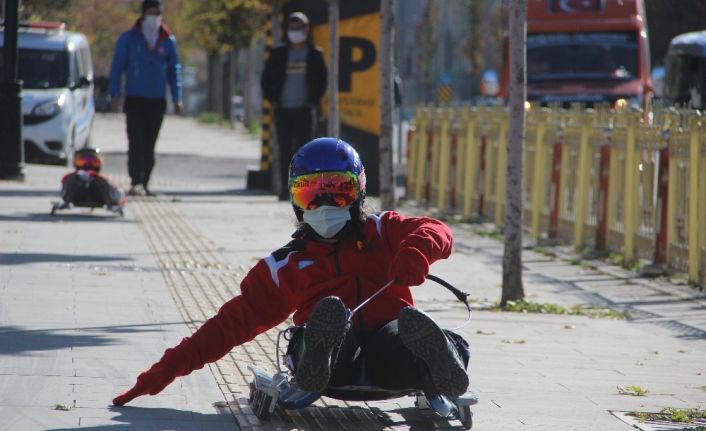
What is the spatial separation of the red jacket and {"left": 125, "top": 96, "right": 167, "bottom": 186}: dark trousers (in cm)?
1051

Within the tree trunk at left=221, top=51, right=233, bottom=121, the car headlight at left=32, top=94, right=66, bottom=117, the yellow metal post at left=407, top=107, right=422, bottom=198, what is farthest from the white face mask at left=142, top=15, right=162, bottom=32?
the tree trunk at left=221, top=51, right=233, bottom=121

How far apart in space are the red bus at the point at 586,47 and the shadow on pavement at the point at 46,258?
14739 millimetres

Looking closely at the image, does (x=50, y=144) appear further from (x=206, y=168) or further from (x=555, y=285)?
(x=555, y=285)

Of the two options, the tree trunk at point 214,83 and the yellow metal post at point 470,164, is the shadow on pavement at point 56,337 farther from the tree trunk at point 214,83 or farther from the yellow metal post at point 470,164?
the tree trunk at point 214,83

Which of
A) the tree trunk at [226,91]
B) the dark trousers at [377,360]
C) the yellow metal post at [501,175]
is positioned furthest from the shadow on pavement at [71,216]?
the tree trunk at [226,91]

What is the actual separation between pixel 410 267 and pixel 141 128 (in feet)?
37.1

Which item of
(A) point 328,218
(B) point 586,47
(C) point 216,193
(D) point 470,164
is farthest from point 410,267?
(B) point 586,47

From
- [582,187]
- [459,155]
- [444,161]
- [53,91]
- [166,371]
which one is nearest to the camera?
[166,371]

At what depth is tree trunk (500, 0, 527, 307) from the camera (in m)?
10.2

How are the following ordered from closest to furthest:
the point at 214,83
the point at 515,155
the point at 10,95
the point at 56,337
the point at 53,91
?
the point at 56,337, the point at 515,155, the point at 10,95, the point at 53,91, the point at 214,83

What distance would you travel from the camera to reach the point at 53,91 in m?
23.5

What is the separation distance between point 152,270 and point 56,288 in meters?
1.39

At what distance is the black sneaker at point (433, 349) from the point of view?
17.9ft

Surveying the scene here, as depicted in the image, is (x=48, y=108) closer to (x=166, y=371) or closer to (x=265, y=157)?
(x=265, y=157)
